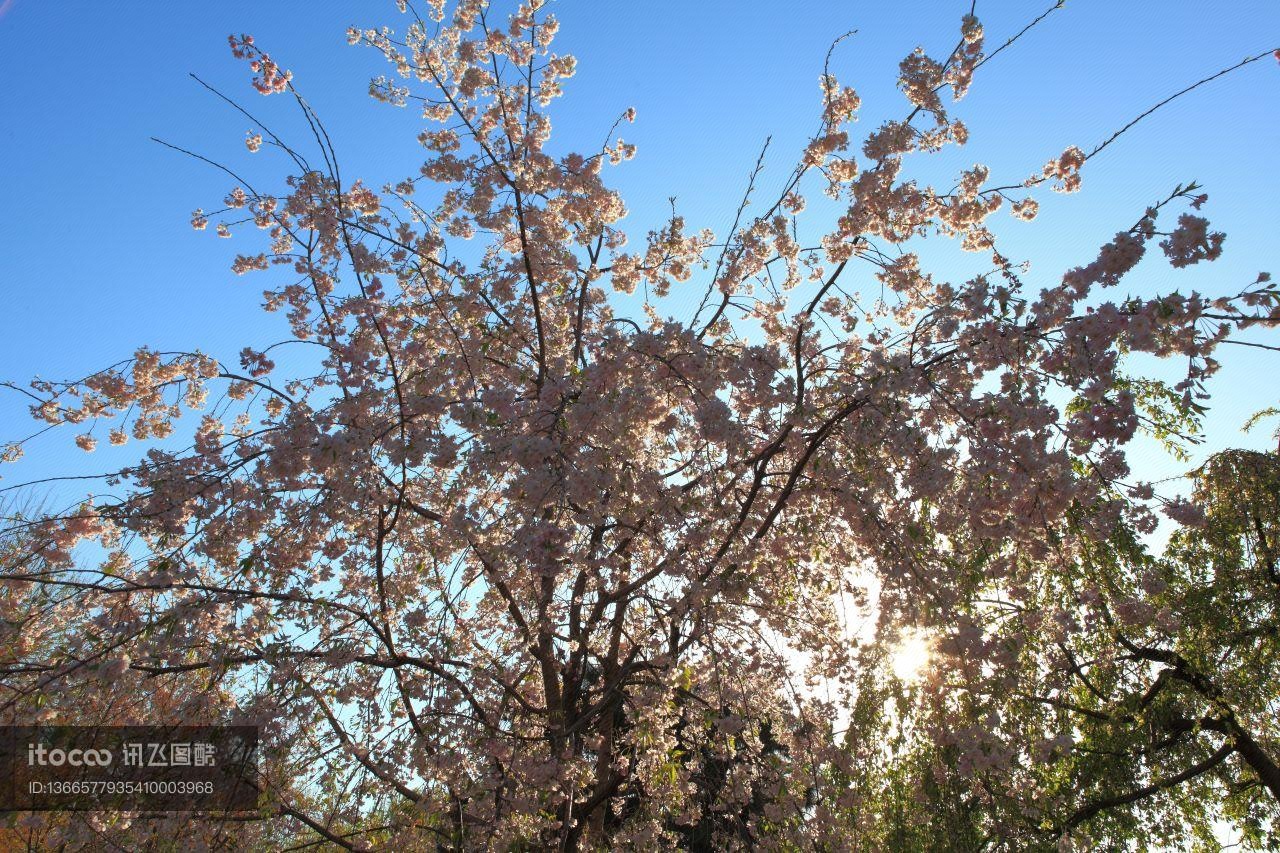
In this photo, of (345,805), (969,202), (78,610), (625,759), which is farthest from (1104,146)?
(78,610)

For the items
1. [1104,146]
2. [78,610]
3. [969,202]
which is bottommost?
[78,610]

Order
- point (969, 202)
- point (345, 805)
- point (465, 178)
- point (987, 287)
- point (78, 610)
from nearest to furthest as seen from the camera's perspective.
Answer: point (987, 287) → point (345, 805) → point (78, 610) → point (969, 202) → point (465, 178)

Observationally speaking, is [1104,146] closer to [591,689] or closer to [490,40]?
[490,40]

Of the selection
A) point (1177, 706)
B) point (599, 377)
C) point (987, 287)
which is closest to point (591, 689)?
point (599, 377)

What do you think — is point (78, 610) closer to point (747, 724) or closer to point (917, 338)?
point (747, 724)

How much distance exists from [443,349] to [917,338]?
13.5ft

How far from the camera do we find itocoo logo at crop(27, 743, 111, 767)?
4910 mm

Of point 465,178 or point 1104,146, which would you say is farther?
point 465,178

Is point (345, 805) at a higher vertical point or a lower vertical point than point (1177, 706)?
higher

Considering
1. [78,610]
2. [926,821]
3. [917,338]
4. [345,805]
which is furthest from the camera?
[926,821]

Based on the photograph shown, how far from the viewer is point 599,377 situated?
4527mm

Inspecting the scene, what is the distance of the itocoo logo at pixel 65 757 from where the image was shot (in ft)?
16.1

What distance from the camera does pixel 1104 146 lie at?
4605 millimetres

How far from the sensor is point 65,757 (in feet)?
17.7
